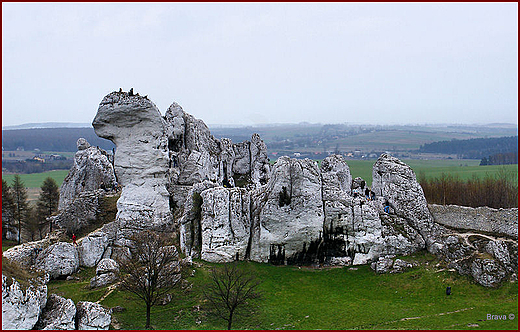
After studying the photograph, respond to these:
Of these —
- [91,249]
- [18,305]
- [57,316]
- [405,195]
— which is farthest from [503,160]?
[18,305]

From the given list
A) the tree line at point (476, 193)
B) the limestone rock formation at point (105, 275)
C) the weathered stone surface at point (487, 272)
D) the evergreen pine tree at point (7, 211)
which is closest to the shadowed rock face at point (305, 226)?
the weathered stone surface at point (487, 272)

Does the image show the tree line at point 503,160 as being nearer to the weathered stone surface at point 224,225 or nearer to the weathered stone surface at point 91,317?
the weathered stone surface at point 224,225

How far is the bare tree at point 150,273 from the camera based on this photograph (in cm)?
2362

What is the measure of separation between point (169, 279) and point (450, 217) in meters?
23.7

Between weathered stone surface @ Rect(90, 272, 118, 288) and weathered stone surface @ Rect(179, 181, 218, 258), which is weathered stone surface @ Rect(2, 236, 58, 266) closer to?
weathered stone surface @ Rect(90, 272, 118, 288)

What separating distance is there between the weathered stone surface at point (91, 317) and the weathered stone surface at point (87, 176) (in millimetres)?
30811

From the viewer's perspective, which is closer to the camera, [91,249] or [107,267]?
[107,267]

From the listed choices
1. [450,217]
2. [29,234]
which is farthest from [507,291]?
[29,234]

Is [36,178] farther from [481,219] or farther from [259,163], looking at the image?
[481,219]

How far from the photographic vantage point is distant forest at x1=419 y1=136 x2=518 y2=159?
499 ft

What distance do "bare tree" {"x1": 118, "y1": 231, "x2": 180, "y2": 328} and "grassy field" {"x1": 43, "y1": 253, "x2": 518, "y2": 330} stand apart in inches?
43.6

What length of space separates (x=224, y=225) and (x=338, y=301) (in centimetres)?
1091

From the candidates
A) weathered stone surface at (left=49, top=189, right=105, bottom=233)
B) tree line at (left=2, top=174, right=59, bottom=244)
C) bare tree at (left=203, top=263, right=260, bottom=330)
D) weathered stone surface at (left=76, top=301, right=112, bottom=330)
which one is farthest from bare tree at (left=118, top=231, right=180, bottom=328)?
tree line at (left=2, top=174, right=59, bottom=244)

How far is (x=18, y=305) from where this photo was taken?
1969 centimetres
